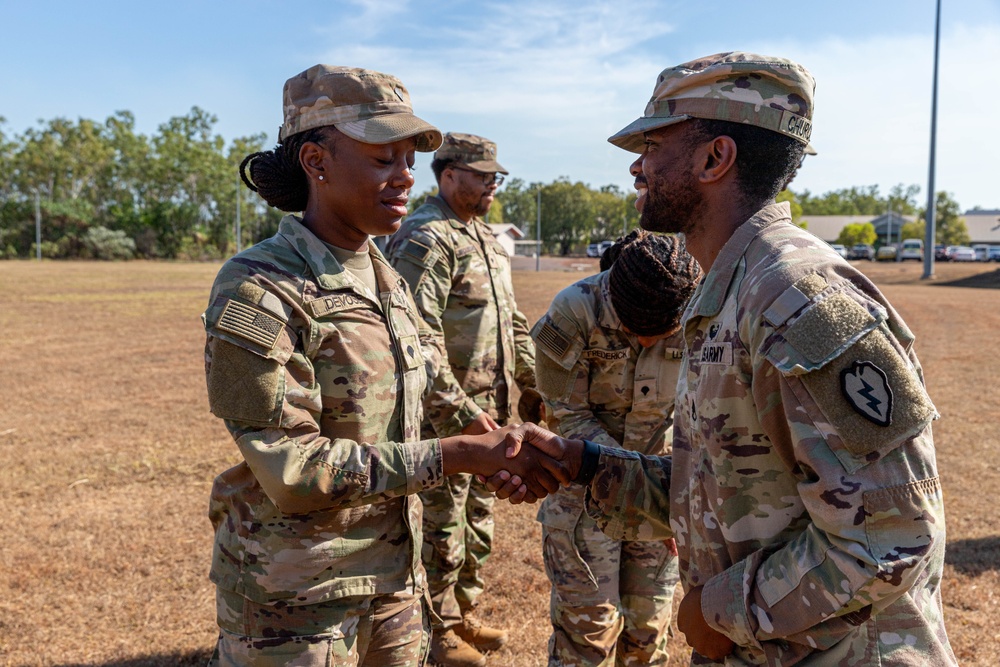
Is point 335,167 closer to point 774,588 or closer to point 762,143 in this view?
point 762,143

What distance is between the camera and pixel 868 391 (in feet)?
5.16

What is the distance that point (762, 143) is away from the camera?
6.45 feet

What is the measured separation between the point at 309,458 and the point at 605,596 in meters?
1.66

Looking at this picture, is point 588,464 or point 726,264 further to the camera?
point 588,464

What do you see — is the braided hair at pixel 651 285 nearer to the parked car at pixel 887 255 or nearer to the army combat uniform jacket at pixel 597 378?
the army combat uniform jacket at pixel 597 378

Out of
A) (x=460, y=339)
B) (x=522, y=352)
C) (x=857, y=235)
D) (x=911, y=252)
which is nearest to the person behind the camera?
(x=460, y=339)

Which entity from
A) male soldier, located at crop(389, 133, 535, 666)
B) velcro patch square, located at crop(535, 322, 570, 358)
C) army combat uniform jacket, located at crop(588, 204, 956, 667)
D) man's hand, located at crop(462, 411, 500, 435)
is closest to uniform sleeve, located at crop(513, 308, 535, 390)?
male soldier, located at crop(389, 133, 535, 666)

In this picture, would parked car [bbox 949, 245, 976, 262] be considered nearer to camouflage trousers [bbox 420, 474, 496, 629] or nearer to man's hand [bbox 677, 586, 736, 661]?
camouflage trousers [bbox 420, 474, 496, 629]

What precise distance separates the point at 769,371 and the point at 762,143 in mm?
610

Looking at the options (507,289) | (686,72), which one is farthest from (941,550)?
(507,289)

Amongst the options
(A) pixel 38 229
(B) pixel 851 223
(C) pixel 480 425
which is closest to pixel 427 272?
(C) pixel 480 425

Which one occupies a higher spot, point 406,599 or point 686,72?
point 686,72

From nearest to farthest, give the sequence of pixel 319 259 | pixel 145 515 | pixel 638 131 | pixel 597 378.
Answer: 1. pixel 638 131
2. pixel 319 259
3. pixel 597 378
4. pixel 145 515

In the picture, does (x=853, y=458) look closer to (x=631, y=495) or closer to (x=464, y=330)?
(x=631, y=495)
